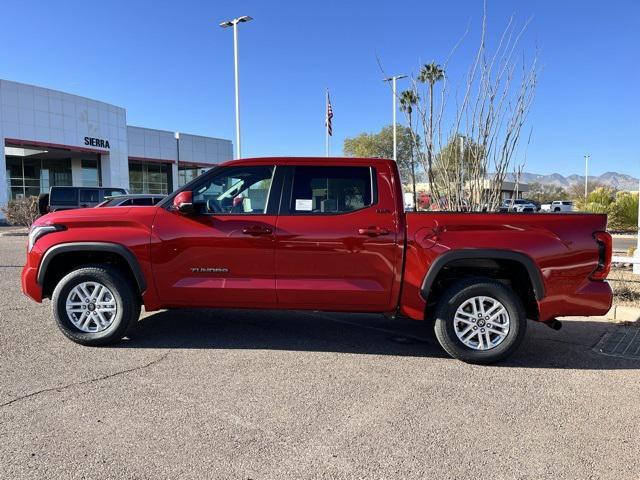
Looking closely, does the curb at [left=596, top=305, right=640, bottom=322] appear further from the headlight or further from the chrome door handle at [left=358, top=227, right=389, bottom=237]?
the headlight

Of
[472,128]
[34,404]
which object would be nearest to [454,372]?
[34,404]

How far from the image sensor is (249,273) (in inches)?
194

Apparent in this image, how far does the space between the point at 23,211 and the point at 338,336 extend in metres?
22.6

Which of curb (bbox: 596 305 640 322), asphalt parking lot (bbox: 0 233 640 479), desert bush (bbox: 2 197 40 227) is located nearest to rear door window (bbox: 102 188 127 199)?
desert bush (bbox: 2 197 40 227)

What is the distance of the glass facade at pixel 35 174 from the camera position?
36844 millimetres

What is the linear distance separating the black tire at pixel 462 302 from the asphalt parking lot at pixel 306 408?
0.14 meters

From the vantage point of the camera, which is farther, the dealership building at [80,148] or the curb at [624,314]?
the dealership building at [80,148]

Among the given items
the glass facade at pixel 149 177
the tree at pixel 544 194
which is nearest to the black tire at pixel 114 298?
the glass facade at pixel 149 177

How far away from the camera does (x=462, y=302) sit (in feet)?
15.6

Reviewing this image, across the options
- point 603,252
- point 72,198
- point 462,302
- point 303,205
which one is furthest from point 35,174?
point 603,252

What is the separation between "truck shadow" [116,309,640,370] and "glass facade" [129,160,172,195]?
40239 mm

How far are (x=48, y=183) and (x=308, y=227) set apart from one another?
40.2 metres

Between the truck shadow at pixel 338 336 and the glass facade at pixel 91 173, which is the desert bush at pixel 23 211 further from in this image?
the truck shadow at pixel 338 336

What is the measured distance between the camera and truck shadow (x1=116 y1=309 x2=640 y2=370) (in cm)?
511
